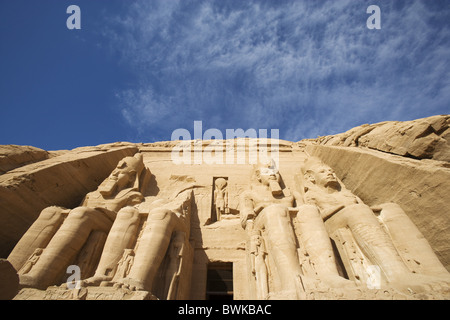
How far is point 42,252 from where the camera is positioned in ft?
12.7

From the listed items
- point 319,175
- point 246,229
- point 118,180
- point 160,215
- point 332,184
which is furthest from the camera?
point 118,180

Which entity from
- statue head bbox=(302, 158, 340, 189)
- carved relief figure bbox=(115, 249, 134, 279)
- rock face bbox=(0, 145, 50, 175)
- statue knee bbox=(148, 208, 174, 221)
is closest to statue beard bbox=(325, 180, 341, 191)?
statue head bbox=(302, 158, 340, 189)

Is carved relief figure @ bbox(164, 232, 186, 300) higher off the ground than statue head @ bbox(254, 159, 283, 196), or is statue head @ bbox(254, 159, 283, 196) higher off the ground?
statue head @ bbox(254, 159, 283, 196)

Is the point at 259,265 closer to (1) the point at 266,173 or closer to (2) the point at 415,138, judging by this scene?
(1) the point at 266,173

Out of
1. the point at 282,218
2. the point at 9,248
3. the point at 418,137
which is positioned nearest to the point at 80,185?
the point at 9,248

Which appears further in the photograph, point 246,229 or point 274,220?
point 246,229

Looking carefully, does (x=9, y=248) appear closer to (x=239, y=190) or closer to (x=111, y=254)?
(x=111, y=254)

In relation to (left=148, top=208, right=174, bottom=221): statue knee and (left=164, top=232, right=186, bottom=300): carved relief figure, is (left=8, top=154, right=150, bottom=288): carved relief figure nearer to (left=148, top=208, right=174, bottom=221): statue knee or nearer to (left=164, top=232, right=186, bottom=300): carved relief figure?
(left=148, top=208, right=174, bottom=221): statue knee

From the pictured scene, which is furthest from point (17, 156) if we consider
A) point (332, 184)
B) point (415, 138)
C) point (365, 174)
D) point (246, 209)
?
point (415, 138)

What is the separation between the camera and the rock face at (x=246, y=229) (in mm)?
3396

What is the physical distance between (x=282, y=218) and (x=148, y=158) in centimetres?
538

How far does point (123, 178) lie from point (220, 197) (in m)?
2.30

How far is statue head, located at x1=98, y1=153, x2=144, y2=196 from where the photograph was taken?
564 cm

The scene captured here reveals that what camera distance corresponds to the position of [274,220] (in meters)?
4.25
